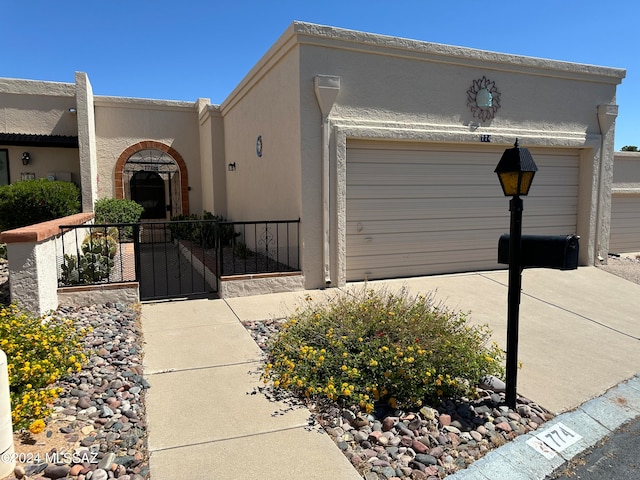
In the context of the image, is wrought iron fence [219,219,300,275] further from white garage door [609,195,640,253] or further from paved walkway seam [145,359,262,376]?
white garage door [609,195,640,253]

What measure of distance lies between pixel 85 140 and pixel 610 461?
1303 cm

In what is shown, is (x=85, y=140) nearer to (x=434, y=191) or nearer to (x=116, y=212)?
(x=116, y=212)

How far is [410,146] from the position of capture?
783 cm

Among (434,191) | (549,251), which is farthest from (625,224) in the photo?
(549,251)

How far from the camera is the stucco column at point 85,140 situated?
1191 cm

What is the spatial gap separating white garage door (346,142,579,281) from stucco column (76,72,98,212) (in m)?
8.24

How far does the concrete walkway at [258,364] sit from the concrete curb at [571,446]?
0.11 meters

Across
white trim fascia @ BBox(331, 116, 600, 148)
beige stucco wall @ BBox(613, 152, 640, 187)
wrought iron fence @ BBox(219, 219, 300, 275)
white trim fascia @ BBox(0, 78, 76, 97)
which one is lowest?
wrought iron fence @ BBox(219, 219, 300, 275)

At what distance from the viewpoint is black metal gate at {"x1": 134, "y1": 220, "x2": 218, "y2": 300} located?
705cm

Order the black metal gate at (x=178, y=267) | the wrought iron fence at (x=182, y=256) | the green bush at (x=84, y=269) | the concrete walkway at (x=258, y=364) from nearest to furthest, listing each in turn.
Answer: the concrete walkway at (x=258, y=364)
the green bush at (x=84, y=269)
the wrought iron fence at (x=182, y=256)
the black metal gate at (x=178, y=267)

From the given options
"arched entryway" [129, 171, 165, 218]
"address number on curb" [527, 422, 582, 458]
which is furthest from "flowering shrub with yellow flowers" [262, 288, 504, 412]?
"arched entryway" [129, 171, 165, 218]

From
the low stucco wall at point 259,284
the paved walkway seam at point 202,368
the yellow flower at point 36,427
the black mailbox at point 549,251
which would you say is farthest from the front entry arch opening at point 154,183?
the black mailbox at point 549,251

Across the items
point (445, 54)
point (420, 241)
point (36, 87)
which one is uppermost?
point (36, 87)

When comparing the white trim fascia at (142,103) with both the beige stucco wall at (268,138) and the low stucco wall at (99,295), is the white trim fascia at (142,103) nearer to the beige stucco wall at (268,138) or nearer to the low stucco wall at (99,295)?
the beige stucco wall at (268,138)
